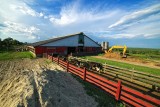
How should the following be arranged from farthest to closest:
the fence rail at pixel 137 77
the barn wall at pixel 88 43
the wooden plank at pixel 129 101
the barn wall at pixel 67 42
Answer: the barn wall at pixel 88 43 → the barn wall at pixel 67 42 → the fence rail at pixel 137 77 → the wooden plank at pixel 129 101

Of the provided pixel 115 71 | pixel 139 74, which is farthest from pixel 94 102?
pixel 115 71

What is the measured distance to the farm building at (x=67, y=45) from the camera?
30.1 meters

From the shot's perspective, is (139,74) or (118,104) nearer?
(118,104)

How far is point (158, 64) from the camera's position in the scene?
22078 millimetres

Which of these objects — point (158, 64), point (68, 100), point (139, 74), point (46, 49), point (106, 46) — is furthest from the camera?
point (106, 46)

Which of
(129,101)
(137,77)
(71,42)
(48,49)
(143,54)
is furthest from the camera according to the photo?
(143,54)

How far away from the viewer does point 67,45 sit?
3447cm

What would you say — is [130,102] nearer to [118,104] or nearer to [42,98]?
[118,104]

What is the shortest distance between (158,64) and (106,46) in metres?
23.4

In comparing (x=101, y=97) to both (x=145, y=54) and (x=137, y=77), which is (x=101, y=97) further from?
(x=145, y=54)

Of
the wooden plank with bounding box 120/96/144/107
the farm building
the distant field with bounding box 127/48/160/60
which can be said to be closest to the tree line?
the farm building

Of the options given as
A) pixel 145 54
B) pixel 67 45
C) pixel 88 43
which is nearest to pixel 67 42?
pixel 67 45

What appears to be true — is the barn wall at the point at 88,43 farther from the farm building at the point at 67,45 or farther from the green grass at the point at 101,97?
the green grass at the point at 101,97

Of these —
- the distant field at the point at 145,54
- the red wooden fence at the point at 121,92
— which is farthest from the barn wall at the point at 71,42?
the red wooden fence at the point at 121,92
